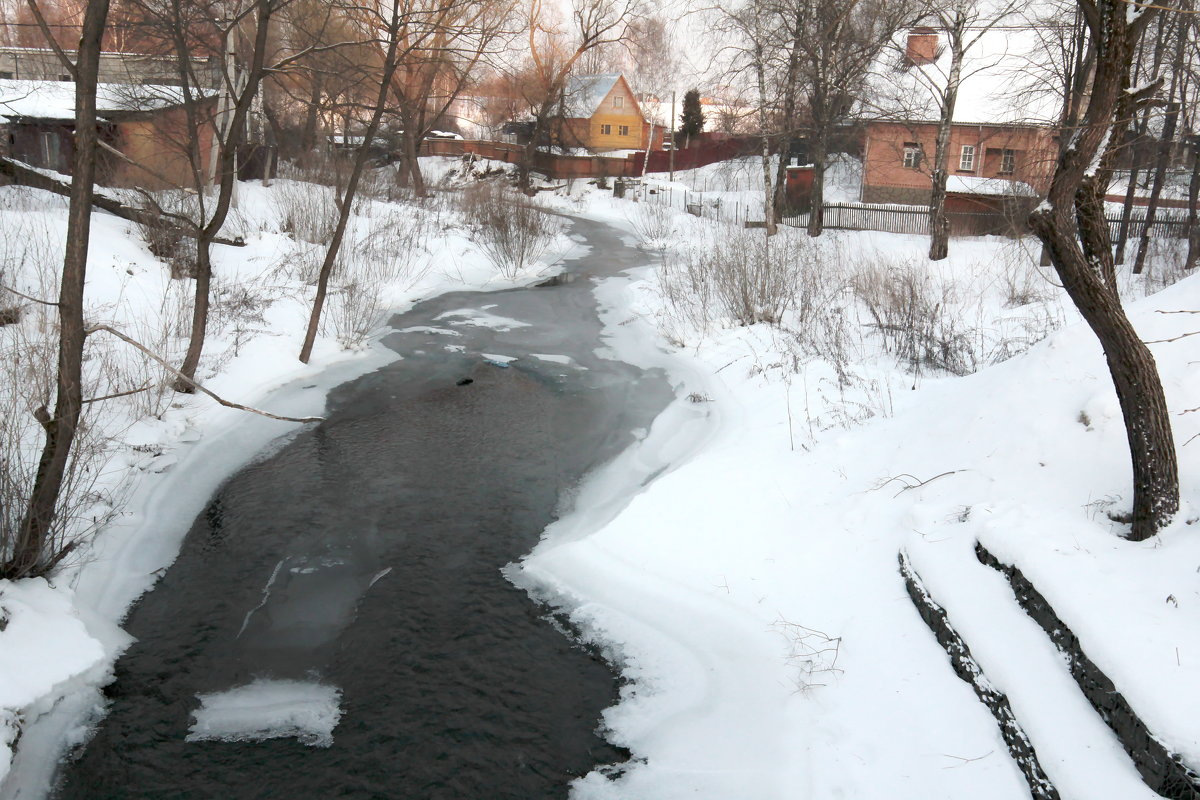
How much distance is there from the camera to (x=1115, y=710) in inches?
137

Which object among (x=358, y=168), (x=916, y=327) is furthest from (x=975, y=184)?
(x=358, y=168)

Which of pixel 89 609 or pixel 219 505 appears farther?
pixel 219 505

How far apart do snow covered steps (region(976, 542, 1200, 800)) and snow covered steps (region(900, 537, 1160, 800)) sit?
0.04m

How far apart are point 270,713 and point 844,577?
3.52m

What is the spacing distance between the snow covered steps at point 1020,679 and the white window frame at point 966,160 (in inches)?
1198

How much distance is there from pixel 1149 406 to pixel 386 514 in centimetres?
536

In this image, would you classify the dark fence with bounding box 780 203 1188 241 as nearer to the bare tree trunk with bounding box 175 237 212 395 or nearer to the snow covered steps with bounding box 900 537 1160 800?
the snow covered steps with bounding box 900 537 1160 800

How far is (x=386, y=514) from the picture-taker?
699 centimetres

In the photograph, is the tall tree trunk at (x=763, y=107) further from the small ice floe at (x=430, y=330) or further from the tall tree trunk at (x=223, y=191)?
the tall tree trunk at (x=223, y=191)

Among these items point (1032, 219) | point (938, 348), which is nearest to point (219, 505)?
point (1032, 219)

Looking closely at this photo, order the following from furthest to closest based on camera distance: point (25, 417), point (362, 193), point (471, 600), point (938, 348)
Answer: point (362, 193) < point (938, 348) < point (25, 417) < point (471, 600)

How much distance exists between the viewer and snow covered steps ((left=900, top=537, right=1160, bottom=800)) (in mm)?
3404

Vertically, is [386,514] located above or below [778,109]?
below

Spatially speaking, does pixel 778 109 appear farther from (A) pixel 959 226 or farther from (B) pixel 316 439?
(B) pixel 316 439
